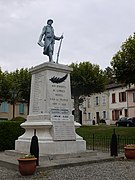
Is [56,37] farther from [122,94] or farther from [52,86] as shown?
[122,94]

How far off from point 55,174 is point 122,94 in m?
47.1

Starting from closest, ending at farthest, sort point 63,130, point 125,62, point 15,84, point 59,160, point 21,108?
point 59,160 → point 63,130 → point 125,62 → point 15,84 → point 21,108

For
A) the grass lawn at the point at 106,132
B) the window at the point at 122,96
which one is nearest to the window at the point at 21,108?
the window at the point at 122,96

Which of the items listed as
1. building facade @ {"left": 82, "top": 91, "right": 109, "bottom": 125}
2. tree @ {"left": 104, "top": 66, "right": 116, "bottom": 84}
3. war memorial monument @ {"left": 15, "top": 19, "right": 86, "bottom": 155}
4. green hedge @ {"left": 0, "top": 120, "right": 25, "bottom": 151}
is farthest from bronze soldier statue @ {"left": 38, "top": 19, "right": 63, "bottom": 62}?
building facade @ {"left": 82, "top": 91, "right": 109, "bottom": 125}

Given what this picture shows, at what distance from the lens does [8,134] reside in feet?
53.1

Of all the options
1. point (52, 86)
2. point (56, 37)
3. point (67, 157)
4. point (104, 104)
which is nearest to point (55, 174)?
point (67, 157)

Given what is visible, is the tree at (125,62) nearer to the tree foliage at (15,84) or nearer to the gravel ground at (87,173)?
the gravel ground at (87,173)

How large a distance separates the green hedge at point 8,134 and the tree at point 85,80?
20498mm

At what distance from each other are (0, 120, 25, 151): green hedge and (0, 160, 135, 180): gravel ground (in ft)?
19.8

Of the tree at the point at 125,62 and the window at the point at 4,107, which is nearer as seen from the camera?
the tree at the point at 125,62

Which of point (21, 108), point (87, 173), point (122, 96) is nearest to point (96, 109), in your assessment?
point (122, 96)

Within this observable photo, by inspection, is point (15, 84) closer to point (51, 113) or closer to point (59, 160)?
point (51, 113)

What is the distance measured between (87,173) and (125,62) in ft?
44.5

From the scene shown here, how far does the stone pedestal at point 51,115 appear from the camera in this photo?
11.4 meters
